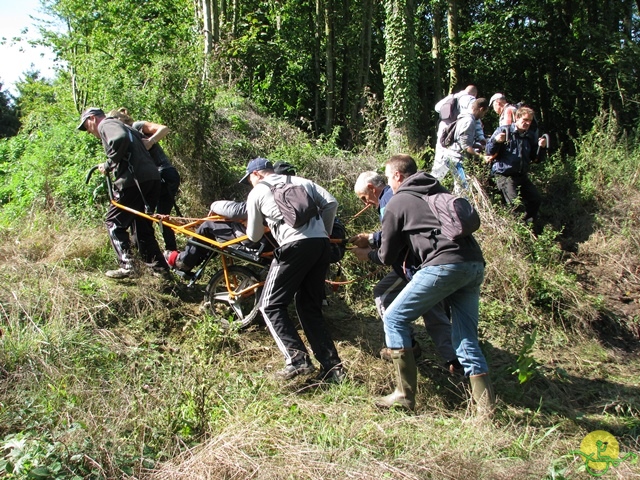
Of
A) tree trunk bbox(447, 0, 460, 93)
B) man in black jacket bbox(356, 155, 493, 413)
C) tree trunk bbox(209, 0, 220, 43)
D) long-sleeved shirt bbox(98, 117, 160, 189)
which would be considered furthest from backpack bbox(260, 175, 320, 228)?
tree trunk bbox(447, 0, 460, 93)

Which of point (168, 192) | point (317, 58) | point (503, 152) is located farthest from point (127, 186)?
point (317, 58)

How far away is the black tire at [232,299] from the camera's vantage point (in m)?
5.50

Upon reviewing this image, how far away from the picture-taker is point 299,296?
4887 mm

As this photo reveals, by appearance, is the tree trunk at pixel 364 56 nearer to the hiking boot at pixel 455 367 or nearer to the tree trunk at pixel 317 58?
the tree trunk at pixel 317 58

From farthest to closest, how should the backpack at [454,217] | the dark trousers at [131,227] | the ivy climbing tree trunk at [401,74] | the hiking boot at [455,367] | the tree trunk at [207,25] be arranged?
1. the tree trunk at [207,25]
2. the ivy climbing tree trunk at [401,74]
3. the dark trousers at [131,227]
4. the hiking boot at [455,367]
5. the backpack at [454,217]

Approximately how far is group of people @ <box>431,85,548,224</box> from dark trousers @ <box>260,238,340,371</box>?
332 centimetres

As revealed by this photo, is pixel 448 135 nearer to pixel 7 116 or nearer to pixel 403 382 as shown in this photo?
pixel 403 382

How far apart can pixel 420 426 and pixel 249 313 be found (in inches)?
87.2

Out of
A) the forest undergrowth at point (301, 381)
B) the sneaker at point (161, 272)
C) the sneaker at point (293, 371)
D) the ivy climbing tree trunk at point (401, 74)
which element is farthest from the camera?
the ivy climbing tree trunk at point (401, 74)

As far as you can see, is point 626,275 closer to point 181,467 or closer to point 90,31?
point 181,467

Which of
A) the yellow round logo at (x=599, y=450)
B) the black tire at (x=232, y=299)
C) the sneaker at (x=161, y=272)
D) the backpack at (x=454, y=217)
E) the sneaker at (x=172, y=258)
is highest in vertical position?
the backpack at (x=454, y=217)

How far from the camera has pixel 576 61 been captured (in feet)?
47.1

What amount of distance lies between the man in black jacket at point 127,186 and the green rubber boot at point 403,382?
2.73 meters

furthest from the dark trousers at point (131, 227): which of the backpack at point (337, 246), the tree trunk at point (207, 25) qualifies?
the tree trunk at point (207, 25)
